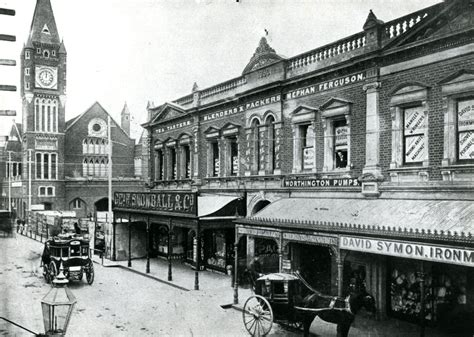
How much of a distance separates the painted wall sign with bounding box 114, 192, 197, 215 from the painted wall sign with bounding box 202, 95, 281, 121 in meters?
4.29

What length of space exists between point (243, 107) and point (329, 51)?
5112 mm

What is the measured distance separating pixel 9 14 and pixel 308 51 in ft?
→ 37.8

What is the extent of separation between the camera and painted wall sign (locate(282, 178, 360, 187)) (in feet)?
48.1

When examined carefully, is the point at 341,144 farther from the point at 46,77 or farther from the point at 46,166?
the point at 46,77

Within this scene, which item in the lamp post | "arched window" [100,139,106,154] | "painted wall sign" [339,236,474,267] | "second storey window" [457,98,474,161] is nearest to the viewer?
the lamp post

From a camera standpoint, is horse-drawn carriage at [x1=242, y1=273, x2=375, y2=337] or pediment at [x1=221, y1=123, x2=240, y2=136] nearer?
horse-drawn carriage at [x1=242, y1=273, x2=375, y2=337]

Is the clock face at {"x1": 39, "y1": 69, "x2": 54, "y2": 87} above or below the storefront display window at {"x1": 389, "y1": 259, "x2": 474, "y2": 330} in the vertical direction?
above

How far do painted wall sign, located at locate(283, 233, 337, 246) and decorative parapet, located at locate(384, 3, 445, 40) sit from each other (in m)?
6.13

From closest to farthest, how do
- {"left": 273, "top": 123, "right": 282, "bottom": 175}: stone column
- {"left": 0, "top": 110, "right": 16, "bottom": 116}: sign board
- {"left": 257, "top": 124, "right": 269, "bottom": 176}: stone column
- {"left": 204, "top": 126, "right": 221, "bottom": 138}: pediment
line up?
{"left": 0, "top": 110, "right": 16, "bottom": 116}: sign board < {"left": 273, "top": 123, "right": 282, "bottom": 175}: stone column < {"left": 257, "top": 124, "right": 269, "bottom": 176}: stone column < {"left": 204, "top": 126, "right": 221, "bottom": 138}: pediment

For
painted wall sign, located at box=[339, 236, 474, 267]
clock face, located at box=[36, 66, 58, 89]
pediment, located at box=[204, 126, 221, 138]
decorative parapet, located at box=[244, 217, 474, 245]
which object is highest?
clock face, located at box=[36, 66, 58, 89]

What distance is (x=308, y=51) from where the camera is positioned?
→ 1692 cm

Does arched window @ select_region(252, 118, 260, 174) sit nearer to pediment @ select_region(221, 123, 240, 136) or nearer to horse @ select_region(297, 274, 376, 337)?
pediment @ select_region(221, 123, 240, 136)

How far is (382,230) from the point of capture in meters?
10.8

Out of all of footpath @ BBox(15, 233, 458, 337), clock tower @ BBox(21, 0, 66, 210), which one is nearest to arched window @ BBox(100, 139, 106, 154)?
clock tower @ BBox(21, 0, 66, 210)
